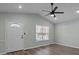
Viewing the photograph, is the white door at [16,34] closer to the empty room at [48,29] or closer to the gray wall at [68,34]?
the empty room at [48,29]

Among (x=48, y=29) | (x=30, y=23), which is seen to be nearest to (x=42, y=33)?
(x=48, y=29)

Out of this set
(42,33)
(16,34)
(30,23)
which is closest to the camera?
(42,33)

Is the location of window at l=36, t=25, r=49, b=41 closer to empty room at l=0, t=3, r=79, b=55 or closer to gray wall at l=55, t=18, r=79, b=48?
empty room at l=0, t=3, r=79, b=55

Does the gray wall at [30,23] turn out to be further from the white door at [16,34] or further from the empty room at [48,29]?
the white door at [16,34]

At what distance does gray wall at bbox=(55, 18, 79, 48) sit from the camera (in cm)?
152

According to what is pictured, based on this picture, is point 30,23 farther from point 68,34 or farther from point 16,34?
point 68,34

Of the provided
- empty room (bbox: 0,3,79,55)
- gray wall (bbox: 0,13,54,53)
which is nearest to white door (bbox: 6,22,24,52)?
empty room (bbox: 0,3,79,55)

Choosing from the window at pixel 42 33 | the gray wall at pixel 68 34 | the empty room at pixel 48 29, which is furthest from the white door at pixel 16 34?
the gray wall at pixel 68 34

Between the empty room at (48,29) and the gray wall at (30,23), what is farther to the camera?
the gray wall at (30,23)

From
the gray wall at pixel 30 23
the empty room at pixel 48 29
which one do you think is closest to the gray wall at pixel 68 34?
the empty room at pixel 48 29

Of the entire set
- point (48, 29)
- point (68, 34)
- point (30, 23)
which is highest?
point (30, 23)

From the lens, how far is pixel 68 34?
169cm

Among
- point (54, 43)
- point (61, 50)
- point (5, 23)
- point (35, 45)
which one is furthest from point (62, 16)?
point (5, 23)

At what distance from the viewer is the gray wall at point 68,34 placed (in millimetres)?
1517
